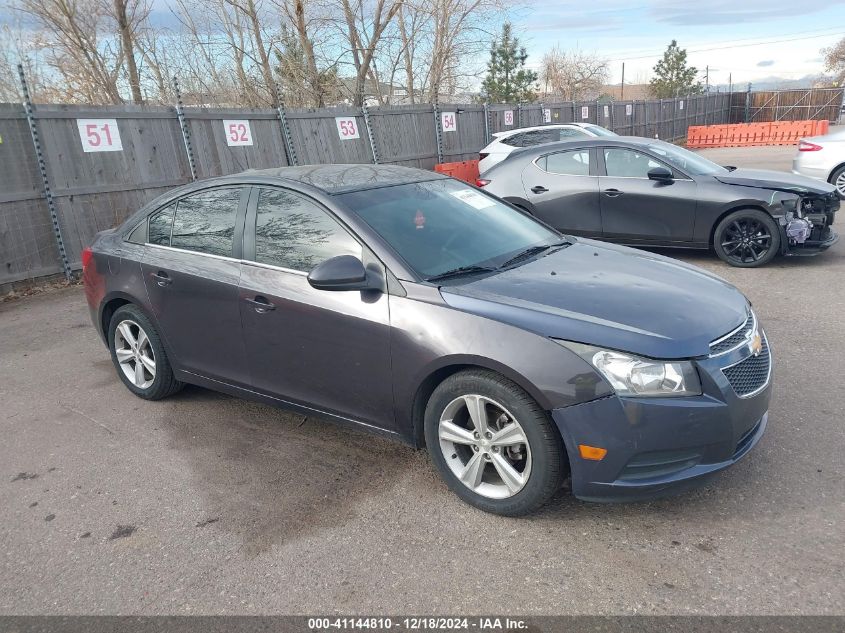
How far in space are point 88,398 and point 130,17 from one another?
19.1 metres

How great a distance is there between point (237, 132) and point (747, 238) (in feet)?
26.5

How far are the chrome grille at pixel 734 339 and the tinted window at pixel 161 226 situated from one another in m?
3.50

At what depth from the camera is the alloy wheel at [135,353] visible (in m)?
4.78

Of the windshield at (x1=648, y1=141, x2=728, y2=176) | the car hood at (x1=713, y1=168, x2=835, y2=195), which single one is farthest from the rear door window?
the car hood at (x1=713, y1=168, x2=835, y2=195)

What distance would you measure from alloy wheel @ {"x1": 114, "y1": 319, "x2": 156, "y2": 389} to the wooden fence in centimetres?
476

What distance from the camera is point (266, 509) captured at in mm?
3404

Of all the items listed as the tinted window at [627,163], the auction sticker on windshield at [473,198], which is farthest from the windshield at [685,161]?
the auction sticker on windshield at [473,198]

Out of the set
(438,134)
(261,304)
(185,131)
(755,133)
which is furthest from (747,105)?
(261,304)

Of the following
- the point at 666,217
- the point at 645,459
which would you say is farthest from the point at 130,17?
the point at 645,459

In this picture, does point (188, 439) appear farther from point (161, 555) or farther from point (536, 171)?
point (536, 171)

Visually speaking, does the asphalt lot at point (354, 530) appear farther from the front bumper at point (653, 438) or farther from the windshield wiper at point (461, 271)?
the windshield wiper at point (461, 271)

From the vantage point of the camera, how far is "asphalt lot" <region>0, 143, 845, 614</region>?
2699 millimetres

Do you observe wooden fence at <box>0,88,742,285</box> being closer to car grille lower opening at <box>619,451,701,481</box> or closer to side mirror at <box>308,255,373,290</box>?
side mirror at <box>308,255,373,290</box>

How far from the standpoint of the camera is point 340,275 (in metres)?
3.33
